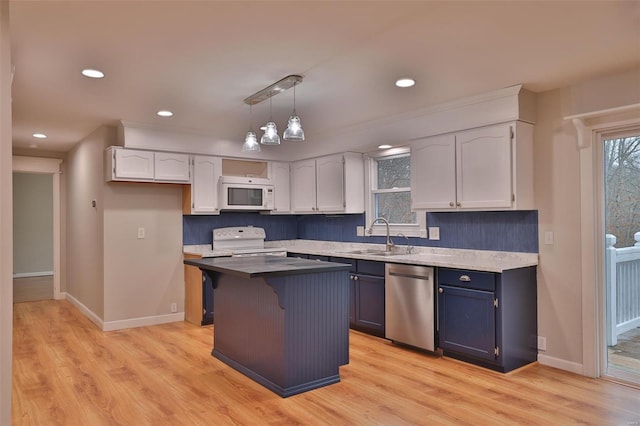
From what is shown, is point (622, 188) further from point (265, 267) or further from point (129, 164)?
point (129, 164)

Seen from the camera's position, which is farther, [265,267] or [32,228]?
[32,228]

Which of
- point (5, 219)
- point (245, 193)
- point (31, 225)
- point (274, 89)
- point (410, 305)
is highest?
point (274, 89)

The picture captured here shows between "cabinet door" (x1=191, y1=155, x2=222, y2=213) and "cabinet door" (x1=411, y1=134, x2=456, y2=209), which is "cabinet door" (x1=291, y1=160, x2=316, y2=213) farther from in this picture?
"cabinet door" (x1=411, y1=134, x2=456, y2=209)

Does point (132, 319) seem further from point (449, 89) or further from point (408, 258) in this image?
point (449, 89)

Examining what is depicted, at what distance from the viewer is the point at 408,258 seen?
4199mm

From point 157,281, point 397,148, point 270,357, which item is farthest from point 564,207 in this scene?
point 157,281

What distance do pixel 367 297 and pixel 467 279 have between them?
122 cm

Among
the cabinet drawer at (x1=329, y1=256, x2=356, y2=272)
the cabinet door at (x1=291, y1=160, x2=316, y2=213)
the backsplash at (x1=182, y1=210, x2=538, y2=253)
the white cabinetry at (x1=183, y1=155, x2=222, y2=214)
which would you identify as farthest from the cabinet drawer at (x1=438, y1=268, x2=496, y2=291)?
the white cabinetry at (x1=183, y1=155, x2=222, y2=214)

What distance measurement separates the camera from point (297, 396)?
3043 millimetres

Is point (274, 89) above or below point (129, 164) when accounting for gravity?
above

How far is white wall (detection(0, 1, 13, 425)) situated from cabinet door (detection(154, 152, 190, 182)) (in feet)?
11.5

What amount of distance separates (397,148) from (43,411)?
390 centimetres

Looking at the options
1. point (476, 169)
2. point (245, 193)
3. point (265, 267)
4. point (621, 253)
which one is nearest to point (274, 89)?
point (265, 267)

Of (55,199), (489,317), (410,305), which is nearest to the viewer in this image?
(489,317)
